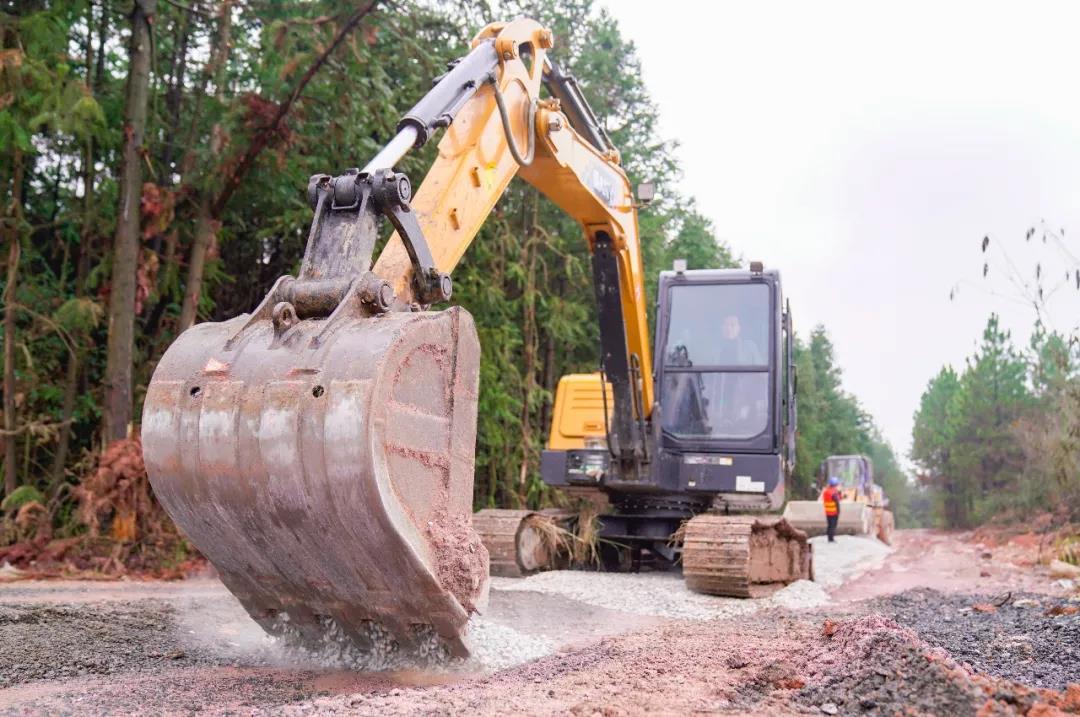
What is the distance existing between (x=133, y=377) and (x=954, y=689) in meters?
10.2

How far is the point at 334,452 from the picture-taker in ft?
12.1

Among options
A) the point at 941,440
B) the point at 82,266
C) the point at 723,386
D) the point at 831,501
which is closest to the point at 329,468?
the point at 723,386

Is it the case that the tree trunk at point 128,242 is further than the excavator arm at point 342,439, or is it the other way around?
the tree trunk at point 128,242

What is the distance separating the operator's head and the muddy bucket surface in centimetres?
584

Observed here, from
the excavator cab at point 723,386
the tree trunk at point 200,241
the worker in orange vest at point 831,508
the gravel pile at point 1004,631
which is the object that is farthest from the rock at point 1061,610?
the worker in orange vest at point 831,508

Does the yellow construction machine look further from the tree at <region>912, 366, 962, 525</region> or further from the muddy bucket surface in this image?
the tree at <region>912, 366, 962, 525</region>

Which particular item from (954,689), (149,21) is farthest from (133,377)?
(954,689)

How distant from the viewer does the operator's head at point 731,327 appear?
32.1ft

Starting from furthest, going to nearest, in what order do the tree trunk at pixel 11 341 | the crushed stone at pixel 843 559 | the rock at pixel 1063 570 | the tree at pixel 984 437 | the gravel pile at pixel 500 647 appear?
the tree at pixel 984 437, the rock at pixel 1063 570, the crushed stone at pixel 843 559, the tree trunk at pixel 11 341, the gravel pile at pixel 500 647

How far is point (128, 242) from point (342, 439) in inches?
302

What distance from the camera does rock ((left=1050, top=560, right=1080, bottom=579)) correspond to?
40.3 feet

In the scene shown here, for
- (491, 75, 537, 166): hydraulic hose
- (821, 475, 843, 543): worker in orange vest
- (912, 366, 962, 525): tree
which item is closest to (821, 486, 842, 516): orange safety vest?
(821, 475, 843, 543): worker in orange vest

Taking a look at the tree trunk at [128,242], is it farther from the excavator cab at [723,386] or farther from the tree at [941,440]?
the tree at [941,440]

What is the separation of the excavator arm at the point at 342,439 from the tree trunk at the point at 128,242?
639 cm
